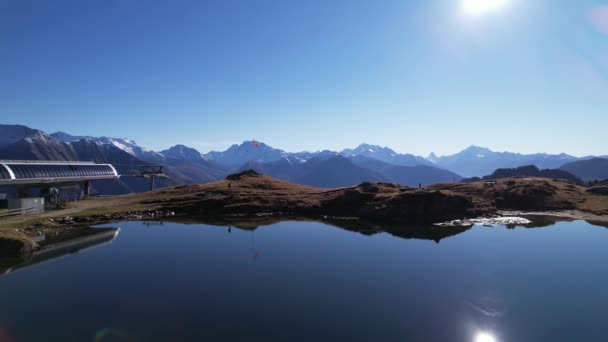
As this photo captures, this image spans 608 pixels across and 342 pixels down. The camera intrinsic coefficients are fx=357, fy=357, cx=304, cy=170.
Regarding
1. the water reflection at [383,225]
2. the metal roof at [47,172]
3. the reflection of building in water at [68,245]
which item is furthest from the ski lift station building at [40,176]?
the water reflection at [383,225]

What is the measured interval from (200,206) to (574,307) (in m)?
80.3

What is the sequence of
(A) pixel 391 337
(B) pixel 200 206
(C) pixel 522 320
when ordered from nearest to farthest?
1. (A) pixel 391 337
2. (C) pixel 522 320
3. (B) pixel 200 206

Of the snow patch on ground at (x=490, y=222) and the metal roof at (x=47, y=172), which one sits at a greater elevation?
the metal roof at (x=47, y=172)

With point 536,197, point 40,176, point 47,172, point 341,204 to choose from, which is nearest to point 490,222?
point 536,197

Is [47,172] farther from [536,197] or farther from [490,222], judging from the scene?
[536,197]

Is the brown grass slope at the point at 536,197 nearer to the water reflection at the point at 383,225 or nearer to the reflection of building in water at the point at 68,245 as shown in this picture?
the water reflection at the point at 383,225

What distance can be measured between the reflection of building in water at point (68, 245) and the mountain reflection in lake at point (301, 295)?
2.19 ft

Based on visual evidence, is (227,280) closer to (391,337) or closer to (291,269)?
(291,269)

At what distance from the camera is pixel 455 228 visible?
242 feet

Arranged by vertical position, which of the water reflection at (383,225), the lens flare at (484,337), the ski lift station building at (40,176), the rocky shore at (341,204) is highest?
the ski lift station building at (40,176)

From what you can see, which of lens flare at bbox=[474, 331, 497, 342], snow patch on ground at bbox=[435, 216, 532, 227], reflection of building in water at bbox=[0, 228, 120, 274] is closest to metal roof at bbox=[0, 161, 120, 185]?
reflection of building in water at bbox=[0, 228, 120, 274]

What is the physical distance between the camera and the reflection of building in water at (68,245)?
43.4m

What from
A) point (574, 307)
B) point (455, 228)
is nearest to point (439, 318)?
point (574, 307)

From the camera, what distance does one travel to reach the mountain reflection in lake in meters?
25.9
